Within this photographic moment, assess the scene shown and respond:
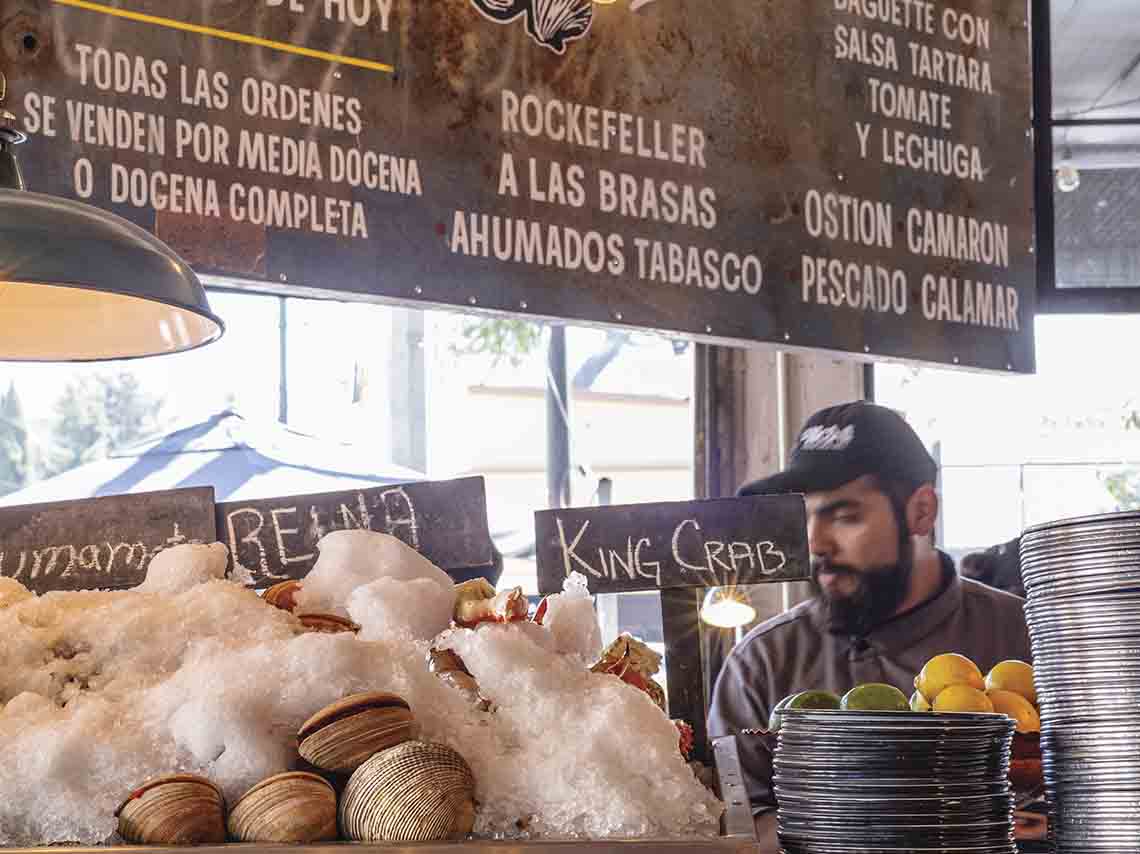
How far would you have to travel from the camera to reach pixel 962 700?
2178 millimetres

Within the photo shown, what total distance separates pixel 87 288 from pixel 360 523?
47 cm

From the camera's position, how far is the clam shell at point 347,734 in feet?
3.66

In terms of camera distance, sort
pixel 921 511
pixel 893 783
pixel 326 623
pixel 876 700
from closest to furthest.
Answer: pixel 326 623 < pixel 893 783 < pixel 876 700 < pixel 921 511

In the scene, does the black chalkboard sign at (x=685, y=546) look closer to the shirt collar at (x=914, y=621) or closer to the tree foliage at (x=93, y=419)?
the shirt collar at (x=914, y=621)

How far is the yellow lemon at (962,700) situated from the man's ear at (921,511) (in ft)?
4.94

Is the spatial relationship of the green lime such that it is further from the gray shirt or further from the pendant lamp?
the gray shirt

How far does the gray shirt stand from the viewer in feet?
11.5

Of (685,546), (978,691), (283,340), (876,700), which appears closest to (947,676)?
(978,691)

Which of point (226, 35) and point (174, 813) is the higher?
point (226, 35)

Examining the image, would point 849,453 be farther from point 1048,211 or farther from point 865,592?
point 1048,211

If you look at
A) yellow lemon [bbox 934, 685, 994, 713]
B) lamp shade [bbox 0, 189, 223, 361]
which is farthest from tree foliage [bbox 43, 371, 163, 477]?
yellow lemon [bbox 934, 685, 994, 713]

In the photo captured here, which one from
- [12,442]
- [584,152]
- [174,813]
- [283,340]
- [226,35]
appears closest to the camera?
[174,813]

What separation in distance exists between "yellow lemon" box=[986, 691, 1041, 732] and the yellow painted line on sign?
161cm

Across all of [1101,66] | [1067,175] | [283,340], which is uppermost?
[1101,66]
